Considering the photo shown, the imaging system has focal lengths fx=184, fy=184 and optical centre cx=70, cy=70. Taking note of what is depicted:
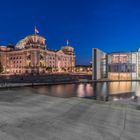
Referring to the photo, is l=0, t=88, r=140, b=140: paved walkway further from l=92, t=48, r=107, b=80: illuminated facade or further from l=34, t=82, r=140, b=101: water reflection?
l=92, t=48, r=107, b=80: illuminated facade

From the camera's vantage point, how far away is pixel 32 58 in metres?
121

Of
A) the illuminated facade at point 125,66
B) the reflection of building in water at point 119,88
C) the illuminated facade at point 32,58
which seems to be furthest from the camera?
the illuminated facade at point 32,58

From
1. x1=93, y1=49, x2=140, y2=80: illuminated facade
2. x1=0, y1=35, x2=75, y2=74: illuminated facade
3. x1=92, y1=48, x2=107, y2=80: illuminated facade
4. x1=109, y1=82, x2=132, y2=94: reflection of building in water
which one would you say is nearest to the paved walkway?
x1=109, y1=82, x2=132, y2=94: reflection of building in water

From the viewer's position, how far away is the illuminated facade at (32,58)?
398 ft

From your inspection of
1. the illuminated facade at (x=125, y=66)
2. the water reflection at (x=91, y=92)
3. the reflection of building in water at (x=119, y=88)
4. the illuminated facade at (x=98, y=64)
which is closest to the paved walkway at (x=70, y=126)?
the water reflection at (x=91, y=92)

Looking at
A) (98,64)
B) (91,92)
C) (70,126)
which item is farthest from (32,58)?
(70,126)

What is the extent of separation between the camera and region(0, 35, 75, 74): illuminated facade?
4781 inches

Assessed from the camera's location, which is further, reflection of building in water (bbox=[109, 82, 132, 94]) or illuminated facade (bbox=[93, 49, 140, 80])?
illuminated facade (bbox=[93, 49, 140, 80])

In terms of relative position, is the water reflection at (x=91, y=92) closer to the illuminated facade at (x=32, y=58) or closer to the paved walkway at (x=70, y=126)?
the paved walkway at (x=70, y=126)

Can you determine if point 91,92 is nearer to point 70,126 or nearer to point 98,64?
point 70,126

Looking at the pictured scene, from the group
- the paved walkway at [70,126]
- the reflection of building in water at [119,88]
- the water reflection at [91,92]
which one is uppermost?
the paved walkway at [70,126]

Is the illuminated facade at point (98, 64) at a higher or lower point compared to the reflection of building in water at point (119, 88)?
higher

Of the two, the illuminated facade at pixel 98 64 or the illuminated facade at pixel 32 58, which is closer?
the illuminated facade at pixel 98 64

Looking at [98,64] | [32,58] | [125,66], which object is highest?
[32,58]
